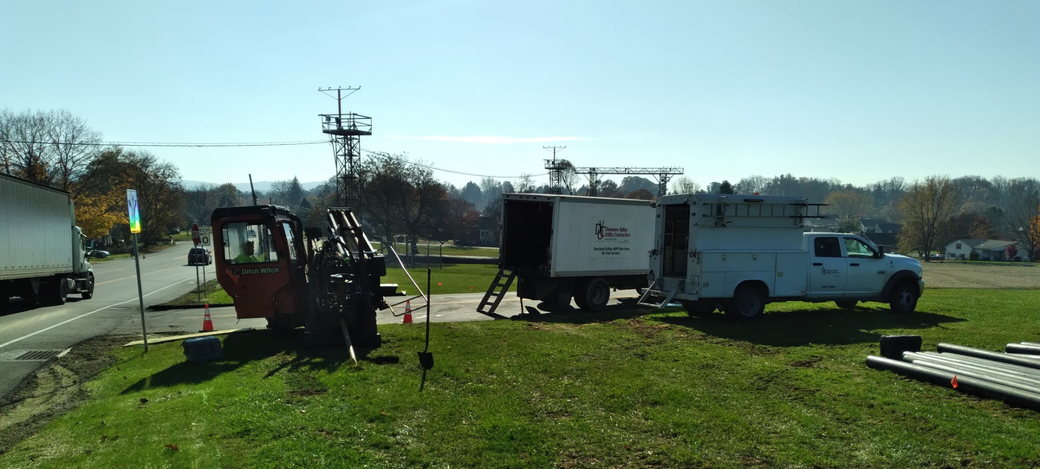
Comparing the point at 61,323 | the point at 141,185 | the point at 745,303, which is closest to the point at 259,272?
the point at 61,323

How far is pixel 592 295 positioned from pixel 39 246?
56.0 feet

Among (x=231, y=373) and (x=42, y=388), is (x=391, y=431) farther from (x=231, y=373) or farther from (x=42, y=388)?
(x=42, y=388)

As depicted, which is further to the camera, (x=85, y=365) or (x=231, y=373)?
(x=85, y=365)

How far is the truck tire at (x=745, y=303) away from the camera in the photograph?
14.6 metres

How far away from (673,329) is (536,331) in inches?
111

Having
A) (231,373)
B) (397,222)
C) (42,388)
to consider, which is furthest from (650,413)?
(397,222)

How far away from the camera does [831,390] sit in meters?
7.47

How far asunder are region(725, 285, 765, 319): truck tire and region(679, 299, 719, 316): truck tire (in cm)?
43

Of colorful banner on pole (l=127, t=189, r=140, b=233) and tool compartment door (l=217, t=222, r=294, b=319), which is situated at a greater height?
colorful banner on pole (l=127, t=189, r=140, b=233)

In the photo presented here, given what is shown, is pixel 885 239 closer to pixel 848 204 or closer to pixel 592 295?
pixel 848 204

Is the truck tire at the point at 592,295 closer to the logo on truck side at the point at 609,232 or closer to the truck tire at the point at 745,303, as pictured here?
the logo on truck side at the point at 609,232

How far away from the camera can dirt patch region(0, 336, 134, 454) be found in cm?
725

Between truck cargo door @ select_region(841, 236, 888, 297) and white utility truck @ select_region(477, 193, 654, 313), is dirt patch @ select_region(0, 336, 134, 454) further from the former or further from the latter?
truck cargo door @ select_region(841, 236, 888, 297)

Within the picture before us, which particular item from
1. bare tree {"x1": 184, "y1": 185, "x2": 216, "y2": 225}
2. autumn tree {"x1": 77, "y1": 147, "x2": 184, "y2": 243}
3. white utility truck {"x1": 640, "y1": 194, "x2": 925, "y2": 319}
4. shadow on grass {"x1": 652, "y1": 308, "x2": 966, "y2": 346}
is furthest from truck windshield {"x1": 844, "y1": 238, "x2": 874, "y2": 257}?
bare tree {"x1": 184, "y1": 185, "x2": 216, "y2": 225}
